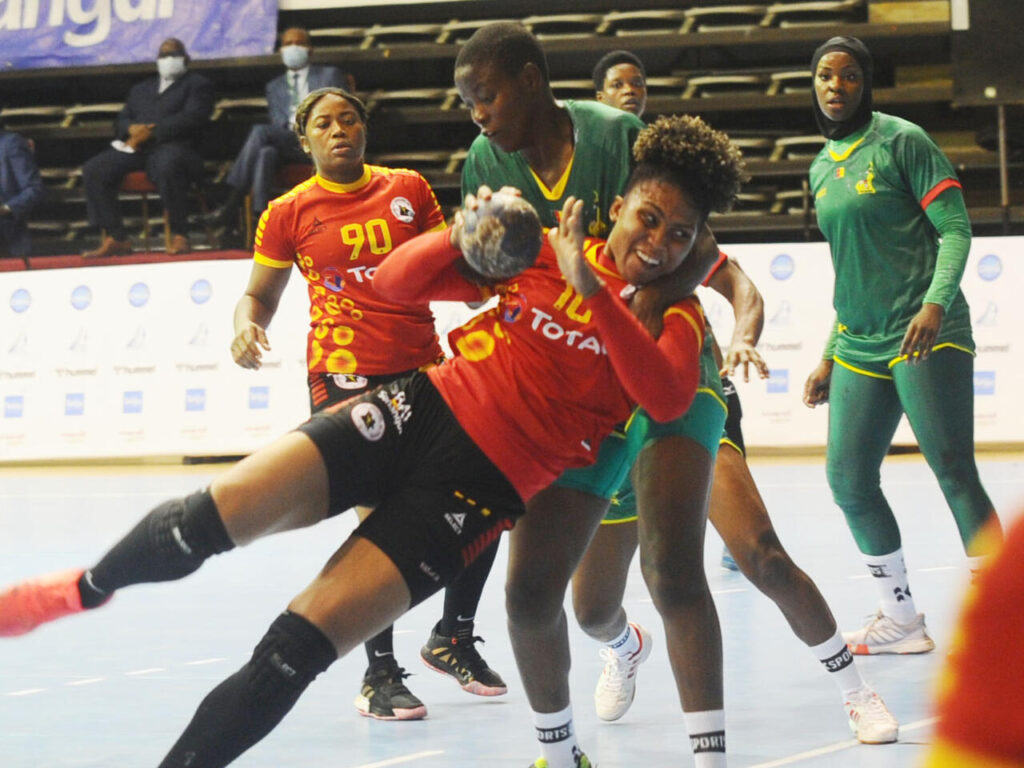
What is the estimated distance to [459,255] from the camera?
3045mm

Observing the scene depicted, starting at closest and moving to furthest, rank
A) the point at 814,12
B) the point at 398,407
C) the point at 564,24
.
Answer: the point at 398,407, the point at 814,12, the point at 564,24

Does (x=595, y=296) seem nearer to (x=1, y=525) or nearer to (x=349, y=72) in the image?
(x=1, y=525)

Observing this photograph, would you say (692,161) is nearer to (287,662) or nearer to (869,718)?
(287,662)

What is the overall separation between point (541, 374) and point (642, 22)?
12.3 meters

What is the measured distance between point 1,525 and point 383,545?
6.53m

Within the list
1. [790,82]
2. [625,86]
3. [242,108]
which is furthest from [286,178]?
[625,86]

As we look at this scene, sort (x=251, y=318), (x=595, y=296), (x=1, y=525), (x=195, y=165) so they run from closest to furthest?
(x=595, y=296) → (x=251, y=318) → (x=1, y=525) → (x=195, y=165)

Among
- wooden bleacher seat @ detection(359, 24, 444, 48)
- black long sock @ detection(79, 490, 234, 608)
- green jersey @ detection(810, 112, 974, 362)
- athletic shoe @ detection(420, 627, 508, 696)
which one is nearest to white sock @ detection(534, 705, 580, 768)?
black long sock @ detection(79, 490, 234, 608)

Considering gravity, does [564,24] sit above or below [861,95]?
above

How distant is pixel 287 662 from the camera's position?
2.72 meters

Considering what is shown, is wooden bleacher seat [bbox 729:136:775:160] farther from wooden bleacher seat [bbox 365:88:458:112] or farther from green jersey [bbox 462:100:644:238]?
green jersey [bbox 462:100:644:238]

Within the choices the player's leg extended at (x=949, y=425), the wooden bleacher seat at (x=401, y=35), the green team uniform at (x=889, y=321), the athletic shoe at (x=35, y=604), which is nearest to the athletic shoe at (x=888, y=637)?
the green team uniform at (x=889, y=321)

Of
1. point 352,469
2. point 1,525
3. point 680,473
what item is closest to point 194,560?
point 352,469

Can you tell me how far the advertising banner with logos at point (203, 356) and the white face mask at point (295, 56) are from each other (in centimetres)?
290
